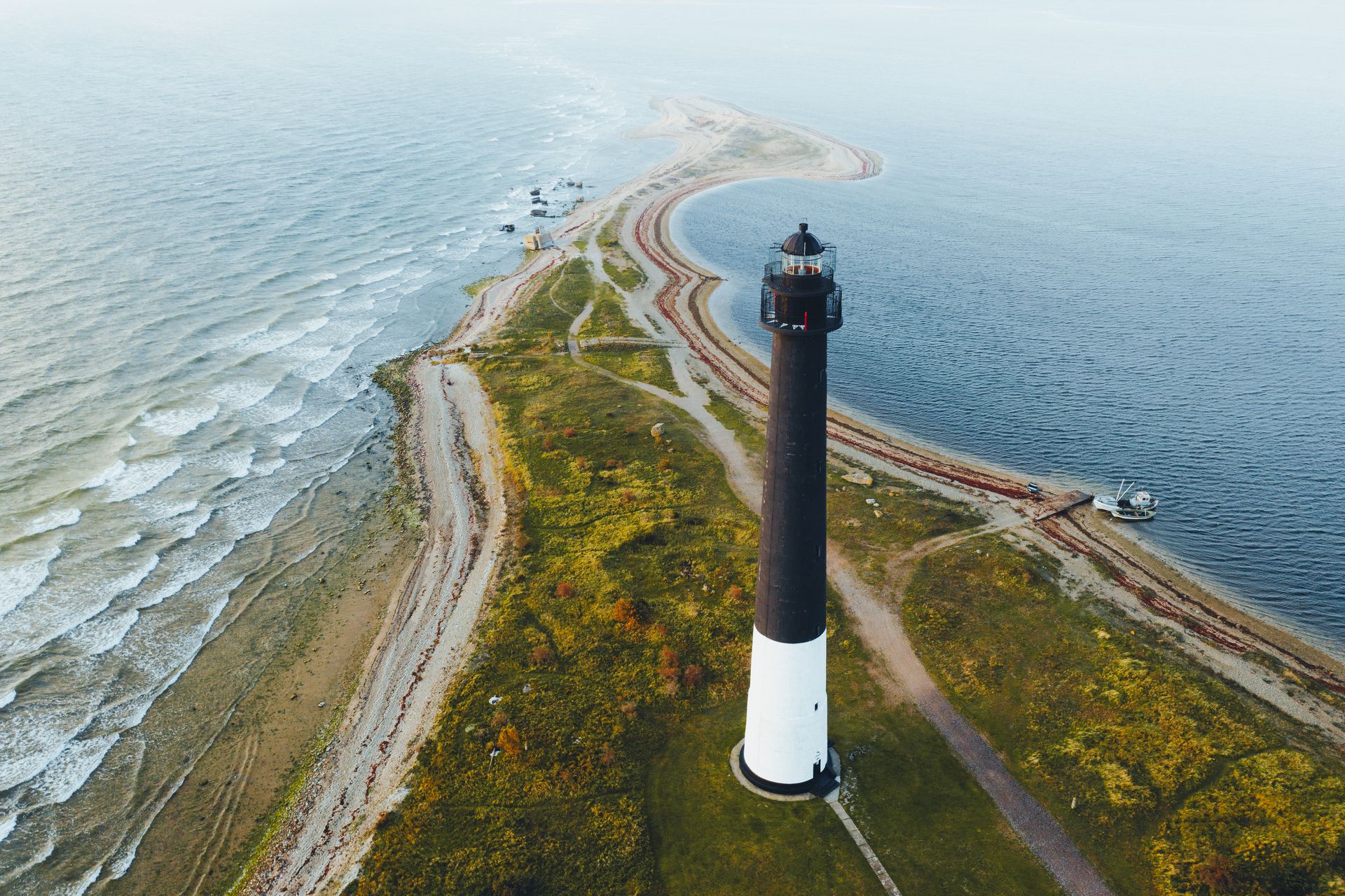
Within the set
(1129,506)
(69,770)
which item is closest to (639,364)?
(1129,506)

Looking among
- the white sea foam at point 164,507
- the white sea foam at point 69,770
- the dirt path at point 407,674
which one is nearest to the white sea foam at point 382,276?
the dirt path at point 407,674

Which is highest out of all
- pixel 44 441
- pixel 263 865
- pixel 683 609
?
pixel 683 609

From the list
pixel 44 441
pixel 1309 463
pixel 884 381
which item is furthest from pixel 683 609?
pixel 44 441

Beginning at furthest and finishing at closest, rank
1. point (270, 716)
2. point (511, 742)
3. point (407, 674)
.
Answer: point (407, 674)
point (270, 716)
point (511, 742)

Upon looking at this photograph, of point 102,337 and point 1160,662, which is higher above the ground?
point 1160,662

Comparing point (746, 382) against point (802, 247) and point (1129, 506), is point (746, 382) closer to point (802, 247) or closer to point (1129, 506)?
point (1129, 506)

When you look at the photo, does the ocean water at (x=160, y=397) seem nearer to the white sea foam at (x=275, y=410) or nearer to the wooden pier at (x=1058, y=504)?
the white sea foam at (x=275, y=410)

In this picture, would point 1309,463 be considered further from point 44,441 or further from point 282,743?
point 44,441
